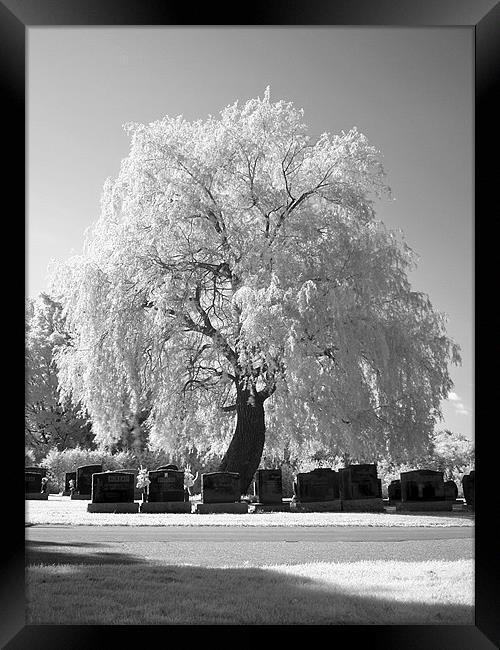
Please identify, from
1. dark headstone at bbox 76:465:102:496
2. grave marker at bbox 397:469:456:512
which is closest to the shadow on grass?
grave marker at bbox 397:469:456:512

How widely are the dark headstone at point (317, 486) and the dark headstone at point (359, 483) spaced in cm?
11

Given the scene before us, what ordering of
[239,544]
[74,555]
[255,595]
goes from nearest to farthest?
[255,595], [74,555], [239,544]

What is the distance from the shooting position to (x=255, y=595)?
5.27 m

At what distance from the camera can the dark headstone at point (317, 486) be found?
10.4m

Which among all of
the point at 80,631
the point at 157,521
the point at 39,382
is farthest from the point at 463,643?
the point at 39,382

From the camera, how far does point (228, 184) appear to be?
1299 centimetres

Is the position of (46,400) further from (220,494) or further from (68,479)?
(220,494)

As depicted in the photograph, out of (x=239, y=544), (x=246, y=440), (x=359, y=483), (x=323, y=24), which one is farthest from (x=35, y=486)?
(x=323, y=24)

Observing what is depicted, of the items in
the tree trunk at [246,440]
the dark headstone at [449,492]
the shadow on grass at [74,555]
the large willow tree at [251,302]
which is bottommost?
the shadow on grass at [74,555]

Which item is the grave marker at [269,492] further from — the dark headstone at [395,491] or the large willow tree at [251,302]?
the dark headstone at [395,491]

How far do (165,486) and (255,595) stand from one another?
17.3 ft

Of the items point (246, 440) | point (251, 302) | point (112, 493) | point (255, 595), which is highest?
point (251, 302)

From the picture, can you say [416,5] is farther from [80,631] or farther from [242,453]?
[242,453]

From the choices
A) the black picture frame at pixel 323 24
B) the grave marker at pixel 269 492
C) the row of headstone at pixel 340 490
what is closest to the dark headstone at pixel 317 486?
the row of headstone at pixel 340 490
